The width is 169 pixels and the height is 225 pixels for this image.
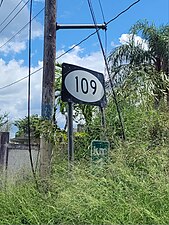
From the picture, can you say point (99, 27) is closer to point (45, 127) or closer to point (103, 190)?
point (45, 127)

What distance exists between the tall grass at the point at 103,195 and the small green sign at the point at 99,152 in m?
0.15

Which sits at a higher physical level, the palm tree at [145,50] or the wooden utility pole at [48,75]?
the palm tree at [145,50]

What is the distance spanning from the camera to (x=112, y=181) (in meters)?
5.52

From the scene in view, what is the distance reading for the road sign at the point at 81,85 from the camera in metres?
7.15

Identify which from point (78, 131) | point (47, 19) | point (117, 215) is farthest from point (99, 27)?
point (117, 215)

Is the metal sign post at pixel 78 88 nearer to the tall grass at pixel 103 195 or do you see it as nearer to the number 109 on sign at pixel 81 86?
the number 109 on sign at pixel 81 86

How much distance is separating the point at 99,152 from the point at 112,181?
1348 millimetres

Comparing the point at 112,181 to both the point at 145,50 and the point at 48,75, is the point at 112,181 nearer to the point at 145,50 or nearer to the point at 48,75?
the point at 48,75

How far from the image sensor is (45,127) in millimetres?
7246

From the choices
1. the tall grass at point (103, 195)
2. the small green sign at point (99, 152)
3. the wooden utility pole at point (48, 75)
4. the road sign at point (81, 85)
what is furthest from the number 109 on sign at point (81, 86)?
the tall grass at point (103, 195)

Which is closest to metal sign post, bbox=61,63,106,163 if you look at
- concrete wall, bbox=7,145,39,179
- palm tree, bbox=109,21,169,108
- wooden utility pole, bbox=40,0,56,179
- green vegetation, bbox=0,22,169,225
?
wooden utility pole, bbox=40,0,56,179

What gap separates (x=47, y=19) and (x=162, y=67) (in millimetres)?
7711

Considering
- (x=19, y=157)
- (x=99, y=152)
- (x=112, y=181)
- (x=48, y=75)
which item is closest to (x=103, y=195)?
(x=112, y=181)

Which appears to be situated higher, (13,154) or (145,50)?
(145,50)
